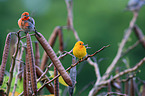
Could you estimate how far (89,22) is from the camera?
8930mm

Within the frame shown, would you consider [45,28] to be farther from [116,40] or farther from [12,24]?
[116,40]

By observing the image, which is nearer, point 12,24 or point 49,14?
point 12,24

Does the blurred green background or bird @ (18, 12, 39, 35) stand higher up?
the blurred green background

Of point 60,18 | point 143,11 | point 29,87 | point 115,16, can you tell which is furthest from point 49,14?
point 29,87

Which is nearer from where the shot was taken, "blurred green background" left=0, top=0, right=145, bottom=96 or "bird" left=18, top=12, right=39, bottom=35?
"bird" left=18, top=12, right=39, bottom=35

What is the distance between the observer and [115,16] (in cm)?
941

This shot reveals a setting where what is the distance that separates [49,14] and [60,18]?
70 centimetres

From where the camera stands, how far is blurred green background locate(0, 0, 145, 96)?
8195 millimetres

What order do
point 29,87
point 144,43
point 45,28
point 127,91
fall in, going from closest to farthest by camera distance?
point 29,87 → point 127,91 → point 144,43 → point 45,28

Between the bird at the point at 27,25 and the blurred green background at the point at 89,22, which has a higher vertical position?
the blurred green background at the point at 89,22

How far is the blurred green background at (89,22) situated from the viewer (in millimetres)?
8195

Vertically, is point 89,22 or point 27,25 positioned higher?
point 89,22

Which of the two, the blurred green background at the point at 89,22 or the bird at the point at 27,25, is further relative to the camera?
the blurred green background at the point at 89,22

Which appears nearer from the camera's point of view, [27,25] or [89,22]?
[27,25]
